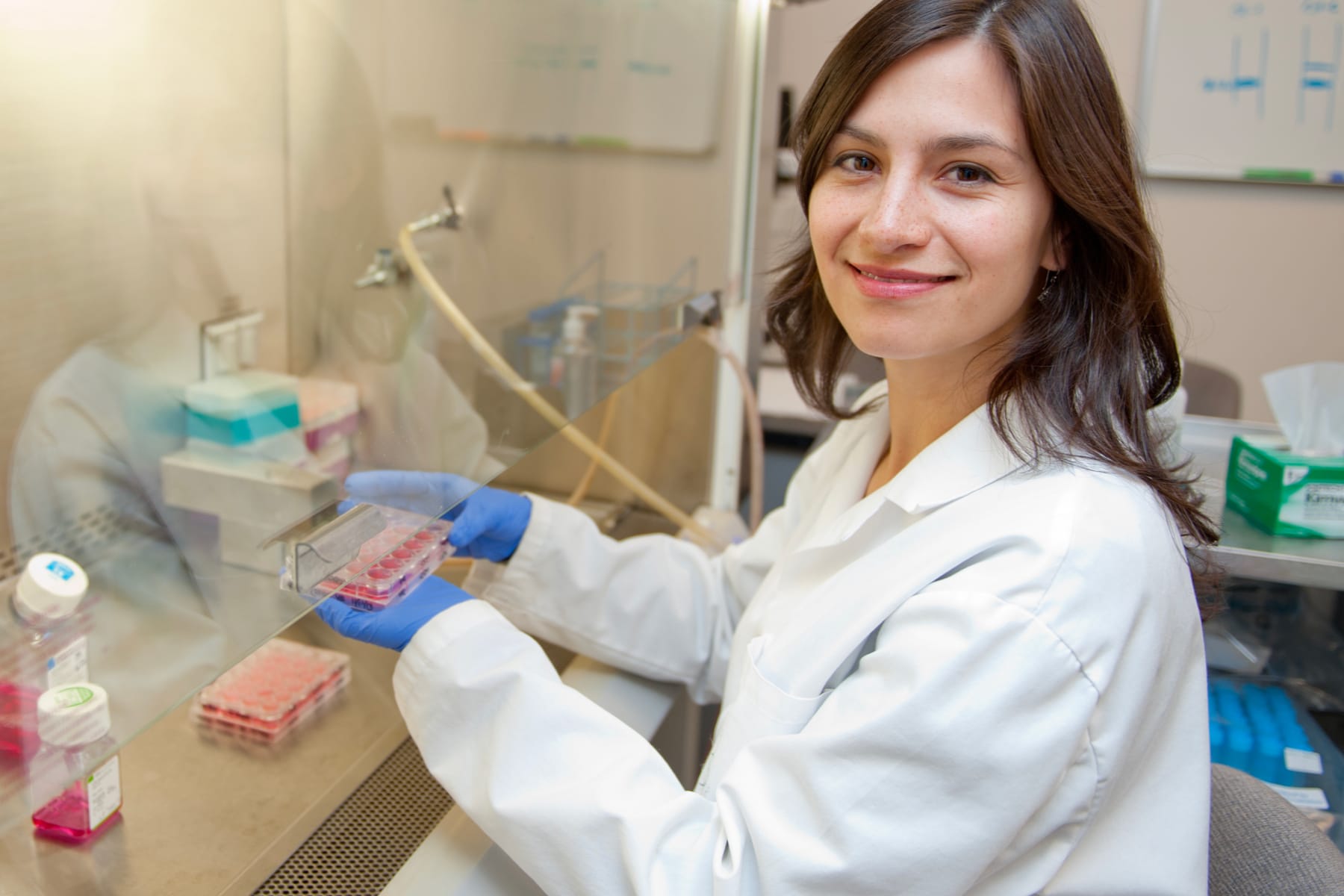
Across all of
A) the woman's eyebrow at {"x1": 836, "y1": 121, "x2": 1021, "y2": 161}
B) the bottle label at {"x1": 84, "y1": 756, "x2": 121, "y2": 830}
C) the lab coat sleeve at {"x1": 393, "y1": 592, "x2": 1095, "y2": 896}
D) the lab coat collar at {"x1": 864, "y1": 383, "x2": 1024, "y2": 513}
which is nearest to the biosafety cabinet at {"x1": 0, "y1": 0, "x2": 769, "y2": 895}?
the bottle label at {"x1": 84, "y1": 756, "x2": 121, "y2": 830}

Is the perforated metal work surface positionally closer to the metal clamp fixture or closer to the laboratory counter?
the laboratory counter

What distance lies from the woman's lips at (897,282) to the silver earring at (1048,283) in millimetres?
124

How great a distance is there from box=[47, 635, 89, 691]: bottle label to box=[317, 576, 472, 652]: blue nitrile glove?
168 millimetres

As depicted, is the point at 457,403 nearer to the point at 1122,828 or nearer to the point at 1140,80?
the point at 1122,828

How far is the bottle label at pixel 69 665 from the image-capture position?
687 millimetres

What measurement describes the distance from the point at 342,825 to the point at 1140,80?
10.3ft

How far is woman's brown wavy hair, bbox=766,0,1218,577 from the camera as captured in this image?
0.81 metres

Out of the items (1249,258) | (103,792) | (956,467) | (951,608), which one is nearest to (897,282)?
(956,467)

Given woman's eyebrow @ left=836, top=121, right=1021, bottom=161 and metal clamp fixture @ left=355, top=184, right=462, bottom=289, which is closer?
woman's eyebrow @ left=836, top=121, right=1021, bottom=161

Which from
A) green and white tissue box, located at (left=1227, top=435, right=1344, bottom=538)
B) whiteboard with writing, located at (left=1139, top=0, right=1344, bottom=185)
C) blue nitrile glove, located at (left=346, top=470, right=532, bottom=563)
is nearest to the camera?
blue nitrile glove, located at (left=346, top=470, right=532, bottom=563)

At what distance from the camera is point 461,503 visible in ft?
3.34

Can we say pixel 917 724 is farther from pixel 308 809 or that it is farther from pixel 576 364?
pixel 576 364

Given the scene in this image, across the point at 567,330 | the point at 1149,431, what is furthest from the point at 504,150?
the point at 1149,431

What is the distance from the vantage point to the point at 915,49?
83cm
